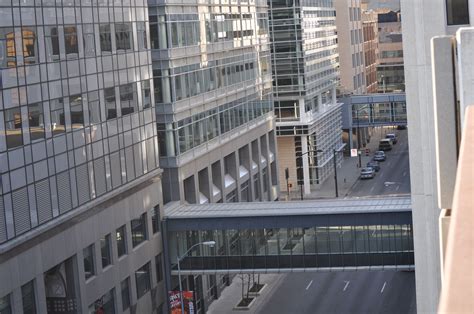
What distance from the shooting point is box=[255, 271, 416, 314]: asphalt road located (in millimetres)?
57312

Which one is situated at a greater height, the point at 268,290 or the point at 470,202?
the point at 470,202

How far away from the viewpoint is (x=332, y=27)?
11631cm

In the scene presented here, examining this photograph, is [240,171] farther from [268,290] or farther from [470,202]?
[470,202]

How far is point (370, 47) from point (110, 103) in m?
110

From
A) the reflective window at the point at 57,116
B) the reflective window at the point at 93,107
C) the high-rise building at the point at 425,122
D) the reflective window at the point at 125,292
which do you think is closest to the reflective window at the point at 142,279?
the reflective window at the point at 125,292

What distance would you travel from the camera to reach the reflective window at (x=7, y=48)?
39.1 metres

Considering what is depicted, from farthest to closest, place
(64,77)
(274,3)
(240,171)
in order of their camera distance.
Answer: (274,3) < (240,171) < (64,77)

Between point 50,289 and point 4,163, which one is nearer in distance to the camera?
point 4,163

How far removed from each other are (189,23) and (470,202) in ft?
199

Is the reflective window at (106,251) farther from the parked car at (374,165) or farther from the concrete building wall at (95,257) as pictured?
the parked car at (374,165)

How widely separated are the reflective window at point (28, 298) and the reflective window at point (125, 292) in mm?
9036

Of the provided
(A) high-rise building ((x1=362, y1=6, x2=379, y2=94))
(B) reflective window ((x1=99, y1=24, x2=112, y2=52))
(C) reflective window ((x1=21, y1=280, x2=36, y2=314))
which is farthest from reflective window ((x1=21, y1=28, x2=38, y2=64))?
(A) high-rise building ((x1=362, y1=6, x2=379, y2=94))

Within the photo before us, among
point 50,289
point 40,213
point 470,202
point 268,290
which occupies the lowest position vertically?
point 268,290

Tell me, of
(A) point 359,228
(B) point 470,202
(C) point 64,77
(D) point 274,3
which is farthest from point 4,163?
(D) point 274,3
